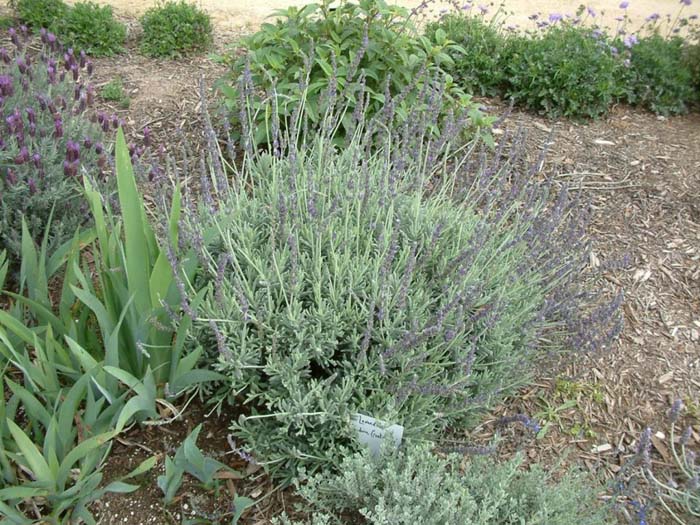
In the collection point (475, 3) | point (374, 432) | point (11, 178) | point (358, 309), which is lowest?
point (374, 432)

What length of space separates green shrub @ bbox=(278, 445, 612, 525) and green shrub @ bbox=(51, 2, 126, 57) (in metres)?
3.64

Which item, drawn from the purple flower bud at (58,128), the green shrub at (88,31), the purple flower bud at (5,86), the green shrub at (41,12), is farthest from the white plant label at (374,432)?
the green shrub at (41,12)

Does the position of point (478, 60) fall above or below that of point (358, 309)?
above

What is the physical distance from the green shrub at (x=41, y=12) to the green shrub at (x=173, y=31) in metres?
0.55

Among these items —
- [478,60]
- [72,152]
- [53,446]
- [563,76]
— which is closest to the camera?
[53,446]

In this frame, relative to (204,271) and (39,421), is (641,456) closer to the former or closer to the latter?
(204,271)

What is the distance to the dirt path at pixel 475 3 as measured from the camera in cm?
522

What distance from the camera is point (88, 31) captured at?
430 centimetres

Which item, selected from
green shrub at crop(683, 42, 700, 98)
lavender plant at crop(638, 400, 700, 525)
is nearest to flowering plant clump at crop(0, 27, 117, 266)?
lavender plant at crop(638, 400, 700, 525)

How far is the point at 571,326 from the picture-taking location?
228 centimetres

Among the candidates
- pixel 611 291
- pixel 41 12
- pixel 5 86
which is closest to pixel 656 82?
pixel 611 291

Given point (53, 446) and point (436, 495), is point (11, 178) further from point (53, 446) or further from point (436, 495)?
point (436, 495)

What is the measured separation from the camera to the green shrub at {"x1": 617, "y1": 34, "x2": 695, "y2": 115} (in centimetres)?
438

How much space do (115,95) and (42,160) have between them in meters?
1.59
